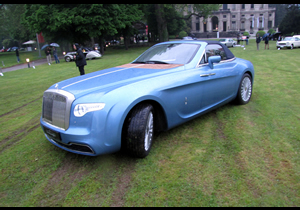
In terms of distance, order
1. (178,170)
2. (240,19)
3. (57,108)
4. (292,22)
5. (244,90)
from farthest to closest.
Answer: (240,19) < (292,22) < (244,90) < (57,108) < (178,170)

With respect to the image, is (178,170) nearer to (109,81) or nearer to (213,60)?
(109,81)

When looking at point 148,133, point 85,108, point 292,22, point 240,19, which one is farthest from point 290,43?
point 240,19

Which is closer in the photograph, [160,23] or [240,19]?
[160,23]

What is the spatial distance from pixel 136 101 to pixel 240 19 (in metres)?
98.9

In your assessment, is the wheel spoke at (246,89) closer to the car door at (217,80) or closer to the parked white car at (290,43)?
the car door at (217,80)

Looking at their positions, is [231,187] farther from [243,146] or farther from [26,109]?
[26,109]

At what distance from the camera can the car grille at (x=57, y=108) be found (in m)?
2.97

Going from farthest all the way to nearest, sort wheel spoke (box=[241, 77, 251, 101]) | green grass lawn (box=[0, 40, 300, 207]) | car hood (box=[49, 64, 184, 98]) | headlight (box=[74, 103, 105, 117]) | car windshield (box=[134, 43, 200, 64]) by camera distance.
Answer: wheel spoke (box=[241, 77, 251, 101]), car windshield (box=[134, 43, 200, 64]), car hood (box=[49, 64, 184, 98]), headlight (box=[74, 103, 105, 117]), green grass lawn (box=[0, 40, 300, 207])

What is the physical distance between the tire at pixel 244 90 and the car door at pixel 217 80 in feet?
1.08

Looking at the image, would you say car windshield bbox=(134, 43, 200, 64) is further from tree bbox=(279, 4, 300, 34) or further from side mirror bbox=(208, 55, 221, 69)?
tree bbox=(279, 4, 300, 34)

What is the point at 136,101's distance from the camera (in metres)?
3.08

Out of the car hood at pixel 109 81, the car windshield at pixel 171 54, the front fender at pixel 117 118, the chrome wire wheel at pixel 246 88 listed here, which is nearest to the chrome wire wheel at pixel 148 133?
the front fender at pixel 117 118

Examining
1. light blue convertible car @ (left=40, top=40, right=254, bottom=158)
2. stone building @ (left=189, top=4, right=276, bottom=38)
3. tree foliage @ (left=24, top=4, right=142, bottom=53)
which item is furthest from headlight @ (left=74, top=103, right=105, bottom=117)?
stone building @ (left=189, top=4, right=276, bottom=38)

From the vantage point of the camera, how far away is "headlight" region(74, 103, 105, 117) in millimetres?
2832
